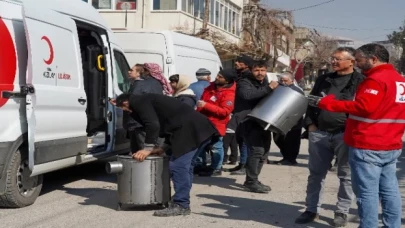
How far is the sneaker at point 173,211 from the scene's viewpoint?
6684 mm

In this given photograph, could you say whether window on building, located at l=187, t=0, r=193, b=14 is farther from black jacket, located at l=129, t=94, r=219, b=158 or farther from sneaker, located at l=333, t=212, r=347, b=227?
sneaker, located at l=333, t=212, r=347, b=227

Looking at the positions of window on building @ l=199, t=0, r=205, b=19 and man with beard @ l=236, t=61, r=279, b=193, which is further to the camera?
window on building @ l=199, t=0, r=205, b=19

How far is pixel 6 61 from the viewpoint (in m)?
6.49

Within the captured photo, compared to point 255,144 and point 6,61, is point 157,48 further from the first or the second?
point 6,61

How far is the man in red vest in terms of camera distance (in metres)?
5.10

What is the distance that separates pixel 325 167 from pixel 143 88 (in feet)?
9.96

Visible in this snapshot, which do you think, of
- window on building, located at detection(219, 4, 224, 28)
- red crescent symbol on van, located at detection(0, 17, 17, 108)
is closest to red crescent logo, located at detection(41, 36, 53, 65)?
red crescent symbol on van, located at detection(0, 17, 17, 108)

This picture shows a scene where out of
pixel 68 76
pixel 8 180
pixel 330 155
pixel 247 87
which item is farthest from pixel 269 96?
pixel 8 180

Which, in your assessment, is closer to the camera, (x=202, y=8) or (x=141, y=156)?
(x=141, y=156)

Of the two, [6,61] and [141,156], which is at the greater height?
[6,61]

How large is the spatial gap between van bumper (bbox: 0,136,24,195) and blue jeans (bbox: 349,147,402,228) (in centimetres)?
347

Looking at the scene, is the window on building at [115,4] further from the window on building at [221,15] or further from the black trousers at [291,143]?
the black trousers at [291,143]

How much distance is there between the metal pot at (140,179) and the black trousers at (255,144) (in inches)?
60.7

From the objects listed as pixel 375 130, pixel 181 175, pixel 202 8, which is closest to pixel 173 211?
pixel 181 175
